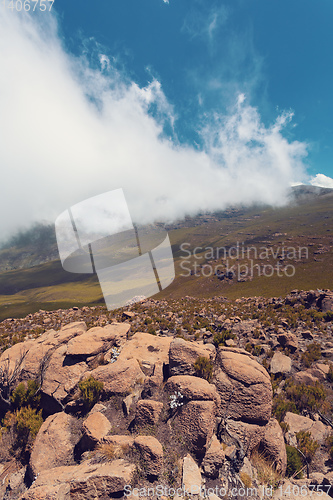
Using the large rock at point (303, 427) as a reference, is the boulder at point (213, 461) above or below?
above

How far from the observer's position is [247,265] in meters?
123

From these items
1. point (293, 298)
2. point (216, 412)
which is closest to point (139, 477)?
point (216, 412)

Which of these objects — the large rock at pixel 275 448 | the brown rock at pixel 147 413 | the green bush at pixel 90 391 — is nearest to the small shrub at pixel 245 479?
the large rock at pixel 275 448

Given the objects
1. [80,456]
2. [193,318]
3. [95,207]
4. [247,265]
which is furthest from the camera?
[247,265]

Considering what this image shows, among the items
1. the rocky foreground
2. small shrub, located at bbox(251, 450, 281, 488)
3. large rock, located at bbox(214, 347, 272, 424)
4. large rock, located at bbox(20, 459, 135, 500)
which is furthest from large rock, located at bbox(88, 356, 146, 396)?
small shrub, located at bbox(251, 450, 281, 488)

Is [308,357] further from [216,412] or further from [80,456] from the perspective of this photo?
[80,456]

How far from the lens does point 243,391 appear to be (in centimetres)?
683

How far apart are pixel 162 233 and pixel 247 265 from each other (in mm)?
125585

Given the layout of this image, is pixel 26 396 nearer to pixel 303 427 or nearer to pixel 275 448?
pixel 275 448

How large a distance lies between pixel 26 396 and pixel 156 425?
5.52 m

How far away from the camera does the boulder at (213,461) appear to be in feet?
16.2

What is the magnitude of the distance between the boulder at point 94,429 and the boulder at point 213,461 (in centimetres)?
296

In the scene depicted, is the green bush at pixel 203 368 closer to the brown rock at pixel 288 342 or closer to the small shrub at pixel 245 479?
the small shrub at pixel 245 479

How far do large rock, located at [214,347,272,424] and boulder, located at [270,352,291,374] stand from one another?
4.46 metres
